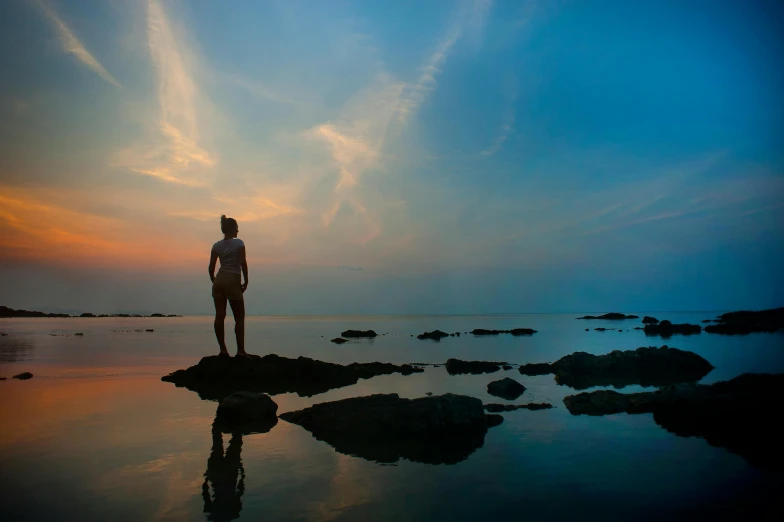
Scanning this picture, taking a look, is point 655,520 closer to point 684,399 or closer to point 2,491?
point 684,399

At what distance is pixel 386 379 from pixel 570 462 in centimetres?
1115

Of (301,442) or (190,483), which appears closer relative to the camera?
(190,483)

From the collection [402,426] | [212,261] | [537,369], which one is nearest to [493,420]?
[402,426]

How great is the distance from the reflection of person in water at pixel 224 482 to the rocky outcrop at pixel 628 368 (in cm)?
1370

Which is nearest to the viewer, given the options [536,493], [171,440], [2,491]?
[2,491]

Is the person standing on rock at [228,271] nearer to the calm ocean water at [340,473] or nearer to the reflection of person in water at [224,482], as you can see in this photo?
the calm ocean water at [340,473]

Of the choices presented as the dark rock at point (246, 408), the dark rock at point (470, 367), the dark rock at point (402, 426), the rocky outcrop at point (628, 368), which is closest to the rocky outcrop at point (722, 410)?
the dark rock at point (402, 426)

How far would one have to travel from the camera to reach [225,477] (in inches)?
258

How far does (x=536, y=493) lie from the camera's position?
621 centimetres

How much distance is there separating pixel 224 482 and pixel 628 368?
19.8 m

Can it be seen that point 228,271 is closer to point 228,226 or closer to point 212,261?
point 212,261

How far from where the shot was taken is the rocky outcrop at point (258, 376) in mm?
14547

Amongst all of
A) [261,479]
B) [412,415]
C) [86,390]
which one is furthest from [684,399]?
[86,390]

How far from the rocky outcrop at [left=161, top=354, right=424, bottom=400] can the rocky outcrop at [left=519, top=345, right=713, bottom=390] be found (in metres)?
9.20
